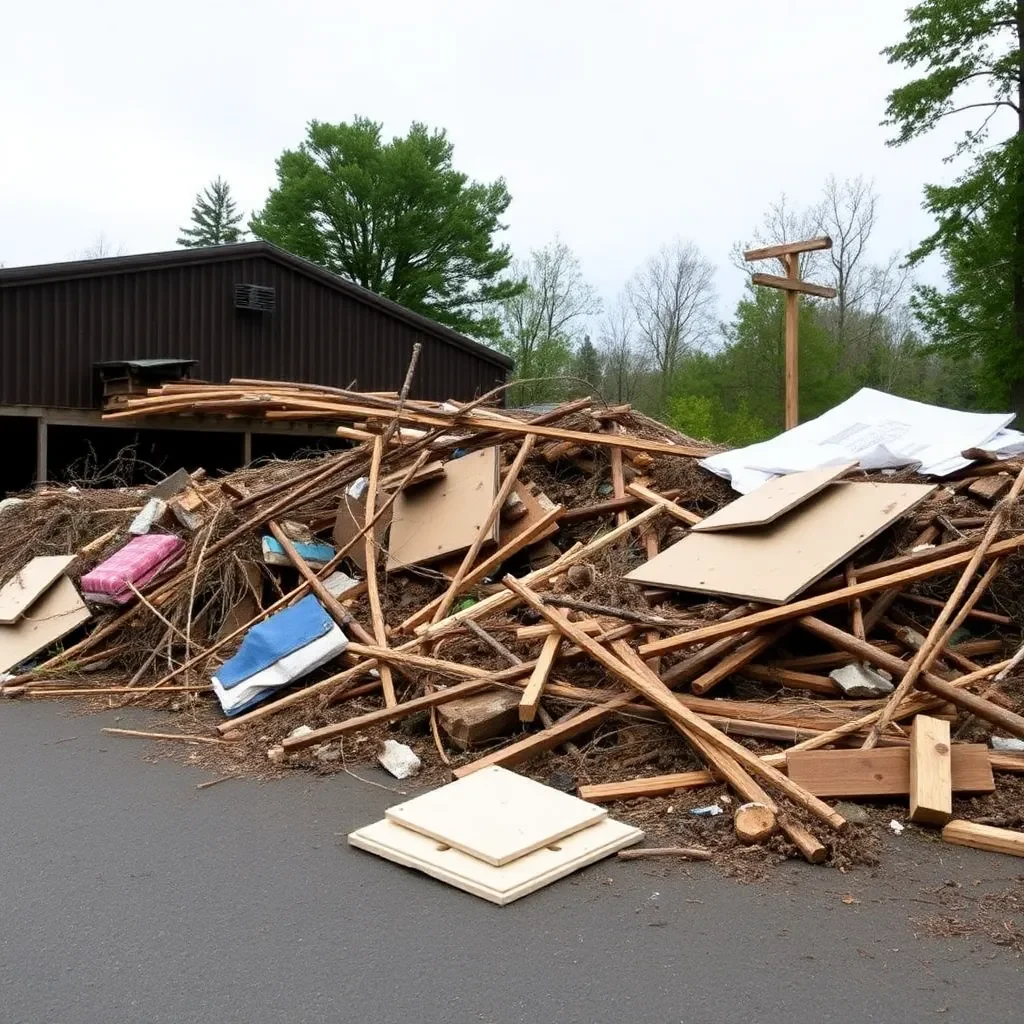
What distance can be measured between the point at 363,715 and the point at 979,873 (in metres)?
3.42

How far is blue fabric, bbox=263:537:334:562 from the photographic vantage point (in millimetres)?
8188

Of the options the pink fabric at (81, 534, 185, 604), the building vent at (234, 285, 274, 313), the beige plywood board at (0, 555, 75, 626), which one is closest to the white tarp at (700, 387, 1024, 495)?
the pink fabric at (81, 534, 185, 604)

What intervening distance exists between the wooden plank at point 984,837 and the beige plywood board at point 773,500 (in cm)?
241

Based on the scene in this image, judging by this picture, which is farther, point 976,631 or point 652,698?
point 976,631

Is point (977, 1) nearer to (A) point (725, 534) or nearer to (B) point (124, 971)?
(A) point (725, 534)

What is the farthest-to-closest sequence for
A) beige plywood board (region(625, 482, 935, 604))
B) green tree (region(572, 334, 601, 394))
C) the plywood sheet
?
green tree (region(572, 334, 601, 394))
the plywood sheet
beige plywood board (region(625, 482, 935, 604))

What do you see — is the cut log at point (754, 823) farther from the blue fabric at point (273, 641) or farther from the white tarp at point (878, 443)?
the white tarp at point (878, 443)

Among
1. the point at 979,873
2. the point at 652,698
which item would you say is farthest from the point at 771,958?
the point at 652,698

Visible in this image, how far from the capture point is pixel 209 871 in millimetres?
3994

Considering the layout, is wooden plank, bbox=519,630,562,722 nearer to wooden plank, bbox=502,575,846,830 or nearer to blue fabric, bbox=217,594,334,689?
wooden plank, bbox=502,575,846,830

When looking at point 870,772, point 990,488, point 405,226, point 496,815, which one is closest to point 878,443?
point 990,488

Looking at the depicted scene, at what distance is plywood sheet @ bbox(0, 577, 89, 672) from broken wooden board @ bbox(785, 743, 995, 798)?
6163 mm

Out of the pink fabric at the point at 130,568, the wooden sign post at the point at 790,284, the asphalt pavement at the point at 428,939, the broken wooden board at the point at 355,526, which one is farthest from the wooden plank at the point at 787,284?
the asphalt pavement at the point at 428,939

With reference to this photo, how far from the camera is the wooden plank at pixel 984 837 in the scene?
403cm
